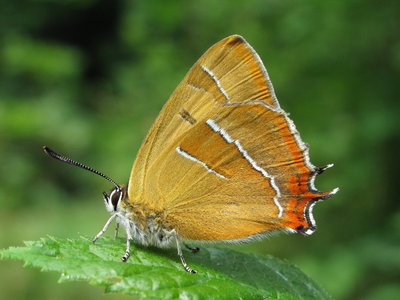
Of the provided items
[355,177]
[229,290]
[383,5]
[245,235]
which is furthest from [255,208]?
[383,5]

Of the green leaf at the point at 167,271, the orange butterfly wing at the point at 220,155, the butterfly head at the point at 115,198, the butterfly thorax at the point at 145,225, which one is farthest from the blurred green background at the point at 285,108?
the butterfly head at the point at 115,198

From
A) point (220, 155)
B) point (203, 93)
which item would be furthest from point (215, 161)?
point (203, 93)

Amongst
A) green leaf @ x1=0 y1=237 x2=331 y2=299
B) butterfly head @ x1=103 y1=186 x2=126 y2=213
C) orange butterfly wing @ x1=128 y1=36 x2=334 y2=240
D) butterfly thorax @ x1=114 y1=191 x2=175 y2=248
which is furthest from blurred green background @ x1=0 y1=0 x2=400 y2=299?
butterfly head @ x1=103 y1=186 x2=126 y2=213

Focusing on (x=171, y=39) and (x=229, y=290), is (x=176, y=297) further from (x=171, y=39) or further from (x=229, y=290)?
(x=171, y=39)

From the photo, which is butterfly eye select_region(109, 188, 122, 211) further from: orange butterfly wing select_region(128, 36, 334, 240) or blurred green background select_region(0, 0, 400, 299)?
blurred green background select_region(0, 0, 400, 299)

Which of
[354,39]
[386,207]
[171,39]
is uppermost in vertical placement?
[171,39]

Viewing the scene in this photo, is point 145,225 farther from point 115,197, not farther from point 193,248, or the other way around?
point 193,248
